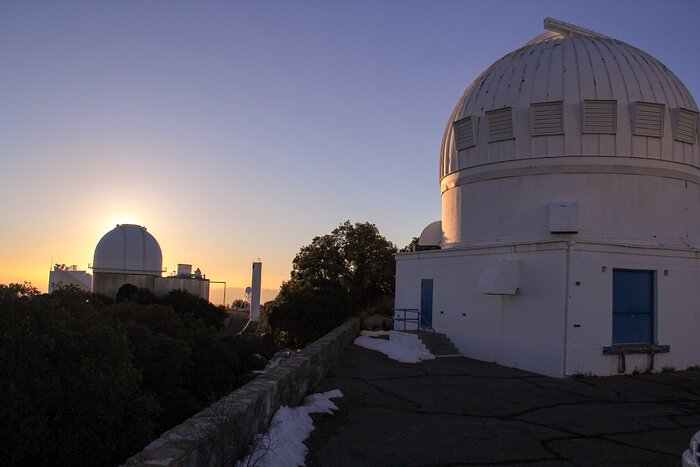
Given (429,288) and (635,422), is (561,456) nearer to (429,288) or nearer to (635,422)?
(635,422)

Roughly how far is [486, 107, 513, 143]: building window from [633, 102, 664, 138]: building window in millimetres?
3397

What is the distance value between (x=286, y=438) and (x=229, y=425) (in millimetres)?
1454

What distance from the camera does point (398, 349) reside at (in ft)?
53.6

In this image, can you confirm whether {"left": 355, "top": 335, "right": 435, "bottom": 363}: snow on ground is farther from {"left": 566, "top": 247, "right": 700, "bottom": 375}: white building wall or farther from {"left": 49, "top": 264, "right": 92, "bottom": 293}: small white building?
{"left": 49, "top": 264, "right": 92, "bottom": 293}: small white building

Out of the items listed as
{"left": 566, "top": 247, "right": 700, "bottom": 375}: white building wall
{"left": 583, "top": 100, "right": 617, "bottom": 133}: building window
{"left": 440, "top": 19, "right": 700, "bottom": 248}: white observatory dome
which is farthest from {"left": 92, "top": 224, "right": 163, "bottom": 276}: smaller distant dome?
{"left": 566, "top": 247, "right": 700, "bottom": 375}: white building wall

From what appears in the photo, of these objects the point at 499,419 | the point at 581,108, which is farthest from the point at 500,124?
the point at 499,419

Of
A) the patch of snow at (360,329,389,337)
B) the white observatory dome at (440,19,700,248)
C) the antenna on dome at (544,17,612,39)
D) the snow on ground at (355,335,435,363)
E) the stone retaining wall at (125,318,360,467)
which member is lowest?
the patch of snow at (360,329,389,337)

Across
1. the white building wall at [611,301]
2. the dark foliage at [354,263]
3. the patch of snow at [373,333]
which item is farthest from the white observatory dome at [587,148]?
the dark foliage at [354,263]

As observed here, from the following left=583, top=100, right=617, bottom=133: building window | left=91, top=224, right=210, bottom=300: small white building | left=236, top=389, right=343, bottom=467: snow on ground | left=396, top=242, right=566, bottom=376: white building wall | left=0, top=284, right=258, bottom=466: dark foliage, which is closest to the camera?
left=236, top=389, right=343, bottom=467: snow on ground

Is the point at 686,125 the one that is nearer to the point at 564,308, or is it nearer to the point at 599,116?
the point at 599,116

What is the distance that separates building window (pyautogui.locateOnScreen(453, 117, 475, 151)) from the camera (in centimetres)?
1845

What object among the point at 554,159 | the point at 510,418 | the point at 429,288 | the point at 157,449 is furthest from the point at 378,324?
the point at 157,449

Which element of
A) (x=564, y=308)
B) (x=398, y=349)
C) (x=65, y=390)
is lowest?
(x=398, y=349)

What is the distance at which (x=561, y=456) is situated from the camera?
21.6ft
